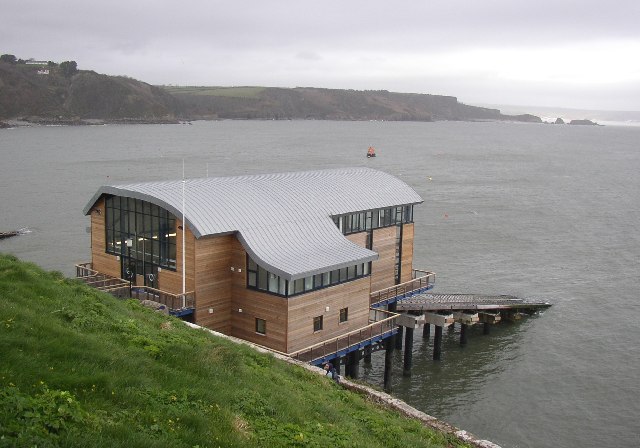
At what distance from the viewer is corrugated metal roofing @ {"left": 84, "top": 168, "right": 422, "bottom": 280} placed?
107ft

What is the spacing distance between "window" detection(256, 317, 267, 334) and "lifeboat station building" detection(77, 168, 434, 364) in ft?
0.20

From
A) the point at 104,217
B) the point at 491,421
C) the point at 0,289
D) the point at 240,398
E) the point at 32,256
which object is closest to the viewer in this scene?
the point at 240,398

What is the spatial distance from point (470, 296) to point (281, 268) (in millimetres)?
21069

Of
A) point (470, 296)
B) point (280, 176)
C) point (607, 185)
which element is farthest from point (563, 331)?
point (607, 185)

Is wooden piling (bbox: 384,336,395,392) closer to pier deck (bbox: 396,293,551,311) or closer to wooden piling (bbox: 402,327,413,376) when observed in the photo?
wooden piling (bbox: 402,327,413,376)

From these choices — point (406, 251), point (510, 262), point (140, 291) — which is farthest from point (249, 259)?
point (510, 262)

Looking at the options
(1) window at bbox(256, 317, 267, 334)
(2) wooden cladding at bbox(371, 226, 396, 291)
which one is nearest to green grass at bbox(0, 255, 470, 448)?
(1) window at bbox(256, 317, 267, 334)

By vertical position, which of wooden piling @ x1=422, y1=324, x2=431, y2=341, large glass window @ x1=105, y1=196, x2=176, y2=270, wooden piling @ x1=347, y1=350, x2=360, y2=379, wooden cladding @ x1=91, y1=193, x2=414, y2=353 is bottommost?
wooden piling @ x1=422, y1=324, x2=431, y2=341

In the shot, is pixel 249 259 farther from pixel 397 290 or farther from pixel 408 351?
pixel 408 351

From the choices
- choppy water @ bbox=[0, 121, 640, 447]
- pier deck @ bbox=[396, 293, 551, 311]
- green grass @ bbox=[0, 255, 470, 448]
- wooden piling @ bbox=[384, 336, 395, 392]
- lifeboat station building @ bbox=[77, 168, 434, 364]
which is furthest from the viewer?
pier deck @ bbox=[396, 293, 551, 311]

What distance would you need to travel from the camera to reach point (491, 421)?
34438 mm

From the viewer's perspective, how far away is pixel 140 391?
1483 cm

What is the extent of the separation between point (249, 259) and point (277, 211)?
3509 mm

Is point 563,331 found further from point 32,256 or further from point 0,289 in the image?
point 32,256
